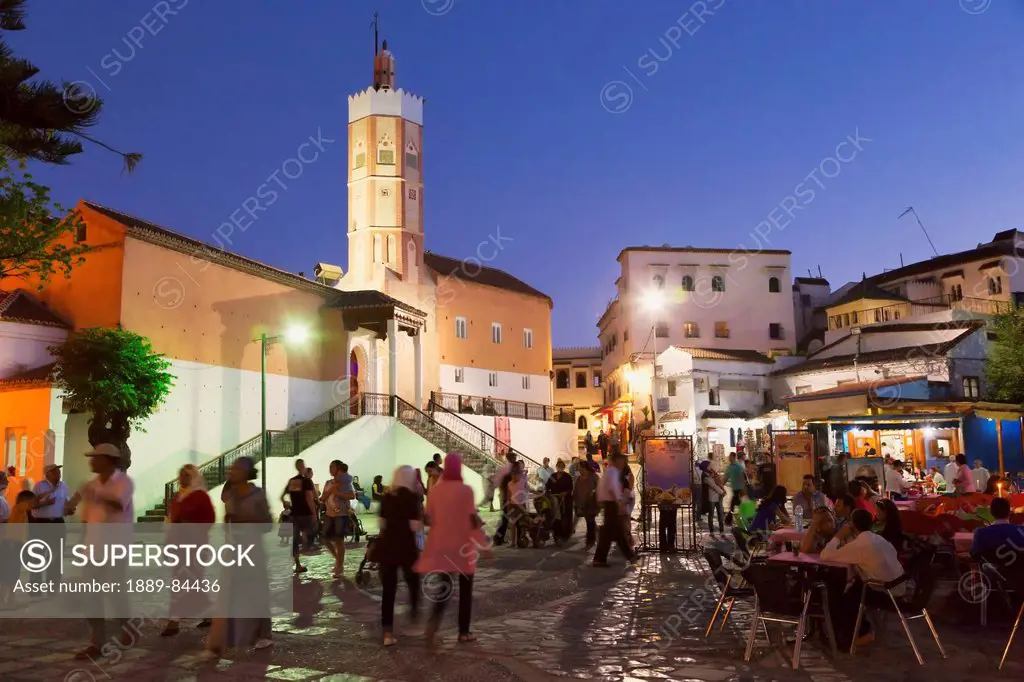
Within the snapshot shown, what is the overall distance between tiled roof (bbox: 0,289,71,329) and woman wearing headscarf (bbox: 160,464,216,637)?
56.2 feet

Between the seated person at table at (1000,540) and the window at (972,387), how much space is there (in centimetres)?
2968

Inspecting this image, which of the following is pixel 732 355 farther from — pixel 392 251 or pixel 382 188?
pixel 382 188

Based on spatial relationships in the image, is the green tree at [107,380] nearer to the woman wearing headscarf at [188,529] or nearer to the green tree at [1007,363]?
the woman wearing headscarf at [188,529]

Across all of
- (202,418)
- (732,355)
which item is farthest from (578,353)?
(202,418)

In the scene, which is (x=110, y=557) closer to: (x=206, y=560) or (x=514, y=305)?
(x=206, y=560)

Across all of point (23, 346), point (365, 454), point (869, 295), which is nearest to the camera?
point (23, 346)

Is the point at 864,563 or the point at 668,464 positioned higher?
the point at 668,464

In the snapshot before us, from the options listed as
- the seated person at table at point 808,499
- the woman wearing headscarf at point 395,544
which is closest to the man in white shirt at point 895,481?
the seated person at table at point 808,499

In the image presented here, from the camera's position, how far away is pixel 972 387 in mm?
34969

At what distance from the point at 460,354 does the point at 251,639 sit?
110ft

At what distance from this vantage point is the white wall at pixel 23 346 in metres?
22.4

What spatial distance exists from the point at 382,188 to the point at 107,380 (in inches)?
775

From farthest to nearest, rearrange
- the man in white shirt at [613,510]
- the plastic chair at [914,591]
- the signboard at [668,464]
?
the signboard at [668,464], the man in white shirt at [613,510], the plastic chair at [914,591]

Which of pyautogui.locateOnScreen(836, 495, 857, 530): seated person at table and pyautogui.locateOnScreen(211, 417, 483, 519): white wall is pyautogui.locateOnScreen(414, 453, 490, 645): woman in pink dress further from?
pyautogui.locateOnScreen(211, 417, 483, 519): white wall
